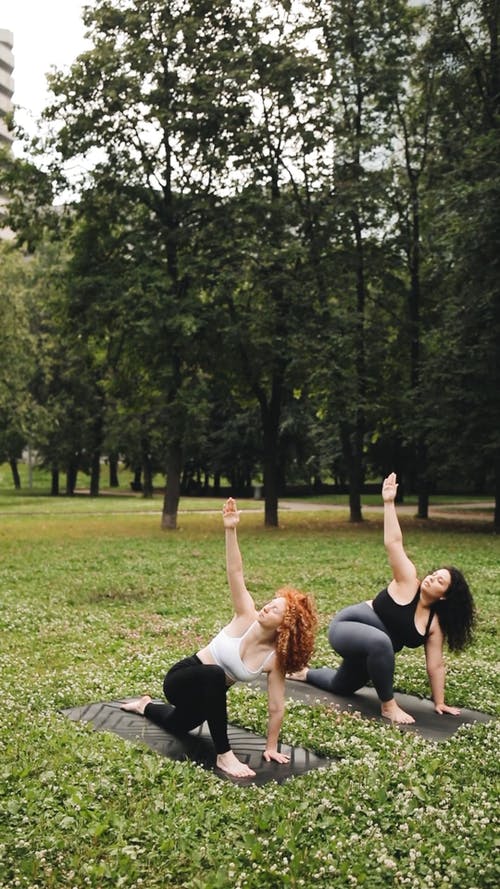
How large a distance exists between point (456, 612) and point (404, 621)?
52 cm

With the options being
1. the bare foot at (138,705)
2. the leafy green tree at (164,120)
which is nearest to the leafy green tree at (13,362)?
the leafy green tree at (164,120)

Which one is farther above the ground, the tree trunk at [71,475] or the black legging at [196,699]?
the tree trunk at [71,475]

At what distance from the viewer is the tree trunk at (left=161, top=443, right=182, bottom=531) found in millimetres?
31359

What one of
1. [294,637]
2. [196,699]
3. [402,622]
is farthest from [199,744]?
[402,622]

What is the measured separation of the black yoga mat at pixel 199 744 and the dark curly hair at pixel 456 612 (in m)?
2.01

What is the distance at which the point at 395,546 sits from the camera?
8.26 metres

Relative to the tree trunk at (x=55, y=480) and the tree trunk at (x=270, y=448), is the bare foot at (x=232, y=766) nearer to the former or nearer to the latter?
the tree trunk at (x=270, y=448)

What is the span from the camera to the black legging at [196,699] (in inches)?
266

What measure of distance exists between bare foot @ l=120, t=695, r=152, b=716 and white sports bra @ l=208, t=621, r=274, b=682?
1.32m

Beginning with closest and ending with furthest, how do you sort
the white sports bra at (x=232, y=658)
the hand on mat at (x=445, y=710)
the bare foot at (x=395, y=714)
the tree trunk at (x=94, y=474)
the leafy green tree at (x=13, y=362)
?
the white sports bra at (x=232, y=658) < the bare foot at (x=395, y=714) < the hand on mat at (x=445, y=710) < the leafy green tree at (x=13, y=362) < the tree trunk at (x=94, y=474)

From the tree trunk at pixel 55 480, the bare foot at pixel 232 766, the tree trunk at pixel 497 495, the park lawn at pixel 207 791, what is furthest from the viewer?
the tree trunk at pixel 55 480

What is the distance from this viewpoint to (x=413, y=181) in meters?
35.6

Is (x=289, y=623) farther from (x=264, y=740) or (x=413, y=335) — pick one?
(x=413, y=335)

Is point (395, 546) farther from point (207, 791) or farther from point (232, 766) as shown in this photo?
point (207, 791)
